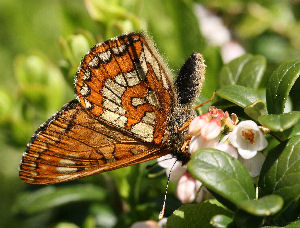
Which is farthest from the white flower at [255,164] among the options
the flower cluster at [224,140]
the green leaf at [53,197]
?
the green leaf at [53,197]

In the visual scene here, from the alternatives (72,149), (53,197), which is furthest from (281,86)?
(53,197)

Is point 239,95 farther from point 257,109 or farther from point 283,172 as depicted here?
point 283,172

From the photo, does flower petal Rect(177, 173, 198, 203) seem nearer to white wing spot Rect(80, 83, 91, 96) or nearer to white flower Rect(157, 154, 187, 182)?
white flower Rect(157, 154, 187, 182)

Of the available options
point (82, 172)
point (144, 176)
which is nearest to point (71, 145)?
point (82, 172)

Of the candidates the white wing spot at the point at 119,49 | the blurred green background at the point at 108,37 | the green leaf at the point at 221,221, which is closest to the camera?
the green leaf at the point at 221,221

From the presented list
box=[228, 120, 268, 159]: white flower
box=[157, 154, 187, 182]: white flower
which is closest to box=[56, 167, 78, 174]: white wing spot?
box=[157, 154, 187, 182]: white flower

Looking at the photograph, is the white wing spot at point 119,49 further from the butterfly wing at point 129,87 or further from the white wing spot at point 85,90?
the white wing spot at point 85,90
